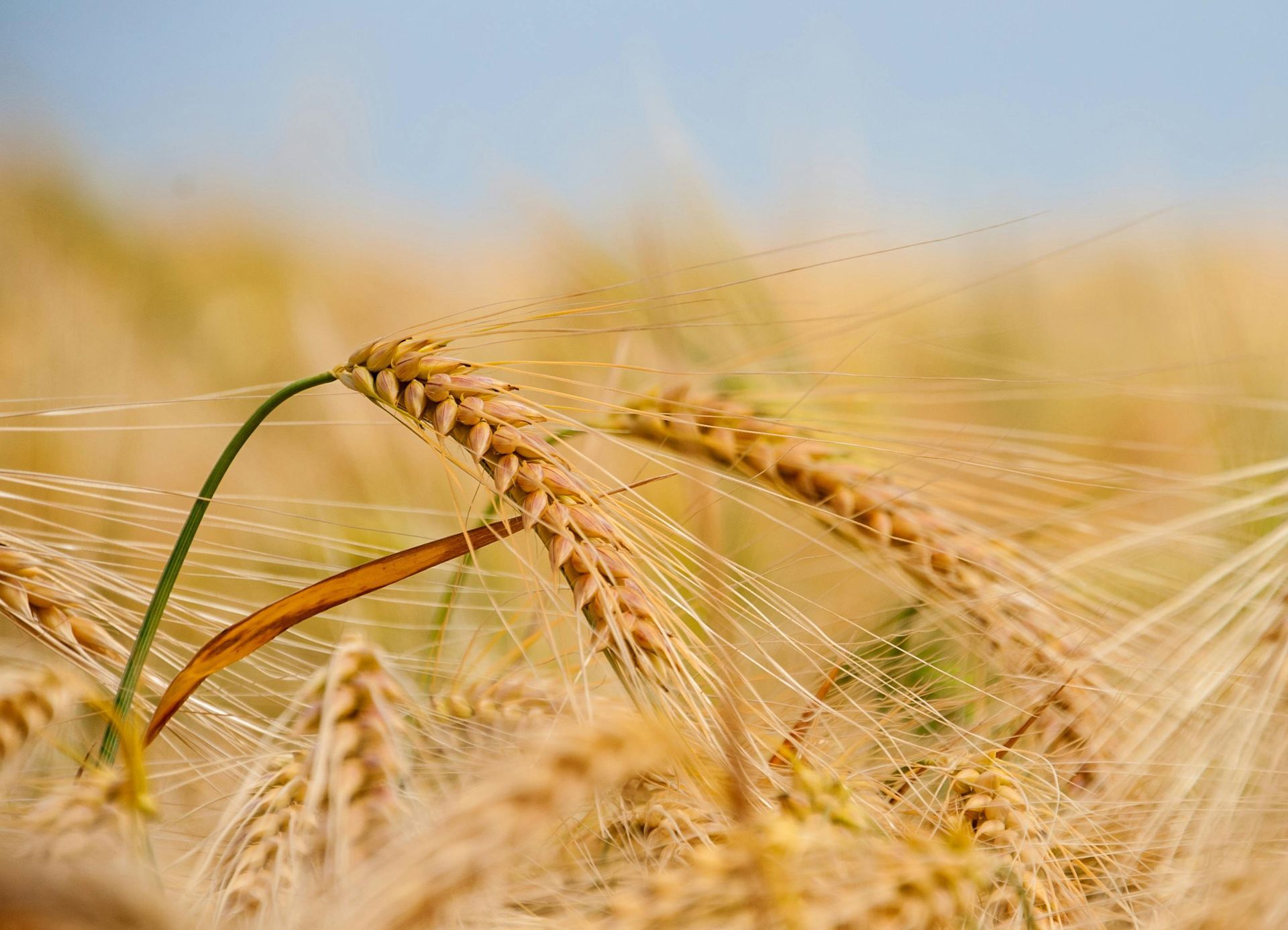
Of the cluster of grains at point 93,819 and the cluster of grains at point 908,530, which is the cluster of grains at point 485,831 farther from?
the cluster of grains at point 908,530

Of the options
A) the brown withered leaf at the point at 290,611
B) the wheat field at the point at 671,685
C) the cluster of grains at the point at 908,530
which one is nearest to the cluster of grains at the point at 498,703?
the wheat field at the point at 671,685

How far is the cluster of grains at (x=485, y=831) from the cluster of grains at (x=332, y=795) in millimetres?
40

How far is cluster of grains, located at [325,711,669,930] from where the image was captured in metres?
0.25

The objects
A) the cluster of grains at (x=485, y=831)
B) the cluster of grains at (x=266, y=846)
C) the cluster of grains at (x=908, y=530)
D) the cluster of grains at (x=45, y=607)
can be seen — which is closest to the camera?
the cluster of grains at (x=485, y=831)

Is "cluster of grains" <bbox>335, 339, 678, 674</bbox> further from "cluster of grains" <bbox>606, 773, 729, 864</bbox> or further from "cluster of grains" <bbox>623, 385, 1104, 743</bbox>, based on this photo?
"cluster of grains" <bbox>623, 385, 1104, 743</bbox>

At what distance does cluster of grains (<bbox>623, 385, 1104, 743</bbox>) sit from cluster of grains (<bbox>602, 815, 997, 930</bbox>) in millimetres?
335

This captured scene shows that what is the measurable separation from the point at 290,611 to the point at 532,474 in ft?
0.46

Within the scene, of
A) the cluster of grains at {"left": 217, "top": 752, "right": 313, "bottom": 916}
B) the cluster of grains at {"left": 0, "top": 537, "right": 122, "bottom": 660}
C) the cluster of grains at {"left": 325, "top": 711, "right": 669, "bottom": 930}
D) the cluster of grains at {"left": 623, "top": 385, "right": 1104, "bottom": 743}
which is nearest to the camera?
the cluster of grains at {"left": 325, "top": 711, "right": 669, "bottom": 930}

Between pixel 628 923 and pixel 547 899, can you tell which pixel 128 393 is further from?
pixel 628 923

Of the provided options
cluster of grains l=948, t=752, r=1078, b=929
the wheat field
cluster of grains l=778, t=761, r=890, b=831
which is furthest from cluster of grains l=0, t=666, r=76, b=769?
cluster of grains l=948, t=752, r=1078, b=929

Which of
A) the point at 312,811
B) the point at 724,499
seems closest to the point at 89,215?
the point at 724,499

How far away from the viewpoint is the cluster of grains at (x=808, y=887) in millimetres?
289

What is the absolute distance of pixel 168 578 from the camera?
0.44m

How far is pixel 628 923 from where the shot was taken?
294mm
